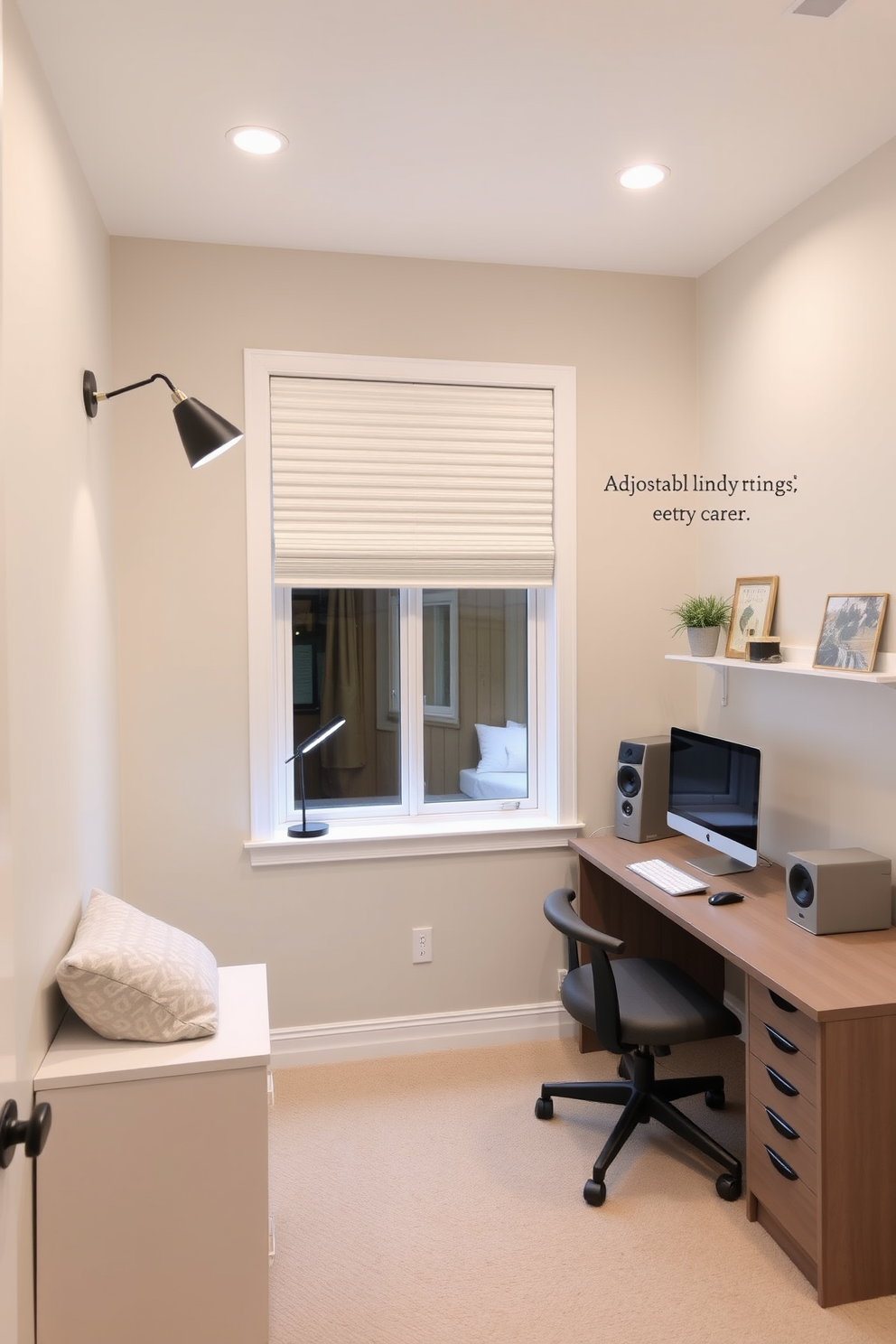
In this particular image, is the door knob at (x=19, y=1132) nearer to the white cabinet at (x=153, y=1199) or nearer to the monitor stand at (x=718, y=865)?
the white cabinet at (x=153, y=1199)

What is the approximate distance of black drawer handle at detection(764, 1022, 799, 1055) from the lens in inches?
81.4

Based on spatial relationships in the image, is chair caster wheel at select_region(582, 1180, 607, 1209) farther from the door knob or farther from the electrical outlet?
the door knob

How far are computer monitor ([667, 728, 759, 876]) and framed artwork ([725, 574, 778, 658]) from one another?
377mm

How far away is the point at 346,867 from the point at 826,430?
2.02 m

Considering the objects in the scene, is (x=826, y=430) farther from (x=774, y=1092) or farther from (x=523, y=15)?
(x=774, y=1092)

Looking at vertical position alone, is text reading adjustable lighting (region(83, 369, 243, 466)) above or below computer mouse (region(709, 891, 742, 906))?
above

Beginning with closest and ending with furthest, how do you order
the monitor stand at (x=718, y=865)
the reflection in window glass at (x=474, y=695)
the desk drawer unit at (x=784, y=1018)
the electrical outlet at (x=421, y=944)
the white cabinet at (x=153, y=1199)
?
the white cabinet at (x=153, y=1199) < the desk drawer unit at (x=784, y=1018) < the monitor stand at (x=718, y=865) < the electrical outlet at (x=421, y=944) < the reflection in window glass at (x=474, y=695)

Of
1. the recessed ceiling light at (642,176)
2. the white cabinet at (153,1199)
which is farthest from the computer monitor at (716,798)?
the recessed ceiling light at (642,176)

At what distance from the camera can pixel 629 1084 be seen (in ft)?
8.83

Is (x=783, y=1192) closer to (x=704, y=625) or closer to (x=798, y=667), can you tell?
(x=798, y=667)

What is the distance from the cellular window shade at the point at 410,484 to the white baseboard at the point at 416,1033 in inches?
58.8

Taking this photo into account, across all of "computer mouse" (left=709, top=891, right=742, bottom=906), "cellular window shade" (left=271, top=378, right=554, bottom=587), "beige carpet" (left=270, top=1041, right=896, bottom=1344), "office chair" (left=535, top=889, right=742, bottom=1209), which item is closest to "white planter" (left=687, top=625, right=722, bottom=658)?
"cellular window shade" (left=271, top=378, right=554, bottom=587)

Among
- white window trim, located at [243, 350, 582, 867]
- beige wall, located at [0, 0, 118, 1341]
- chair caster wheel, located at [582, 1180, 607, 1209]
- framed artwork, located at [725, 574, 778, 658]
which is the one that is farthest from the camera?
white window trim, located at [243, 350, 582, 867]

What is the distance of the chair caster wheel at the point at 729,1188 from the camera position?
2363 millimetres
